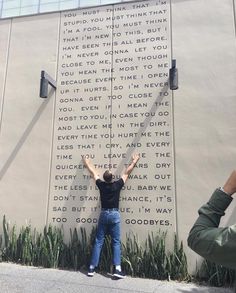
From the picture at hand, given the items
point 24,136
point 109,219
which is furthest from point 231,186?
point 24,136

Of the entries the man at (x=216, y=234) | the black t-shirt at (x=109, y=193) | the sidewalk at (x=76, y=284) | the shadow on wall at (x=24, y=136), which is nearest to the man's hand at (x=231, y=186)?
the man at (x=216, y=234)

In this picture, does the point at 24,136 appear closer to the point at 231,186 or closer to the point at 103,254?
the point at 103,254

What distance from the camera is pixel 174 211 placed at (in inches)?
250

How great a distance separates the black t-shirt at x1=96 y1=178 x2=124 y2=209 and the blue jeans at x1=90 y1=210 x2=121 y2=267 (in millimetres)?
123

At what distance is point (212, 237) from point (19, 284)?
453 centimetres

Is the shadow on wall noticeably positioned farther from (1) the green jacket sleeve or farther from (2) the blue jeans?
(1) the green jacket sleeve

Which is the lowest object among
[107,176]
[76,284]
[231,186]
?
[76,284]

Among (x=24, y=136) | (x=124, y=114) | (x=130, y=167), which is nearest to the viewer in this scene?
(x=130, y=167)

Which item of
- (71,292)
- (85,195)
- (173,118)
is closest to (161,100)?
(173,118)

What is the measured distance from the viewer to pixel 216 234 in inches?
61.6

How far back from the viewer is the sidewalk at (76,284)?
517 cm

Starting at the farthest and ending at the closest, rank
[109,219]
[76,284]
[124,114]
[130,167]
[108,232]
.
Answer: [124,114], [130,167], [108,232], [109,219], [76,284]

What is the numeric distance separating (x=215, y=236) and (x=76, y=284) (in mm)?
4323

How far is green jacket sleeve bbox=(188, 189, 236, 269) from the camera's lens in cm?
153
